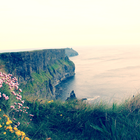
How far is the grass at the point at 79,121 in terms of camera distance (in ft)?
17.1

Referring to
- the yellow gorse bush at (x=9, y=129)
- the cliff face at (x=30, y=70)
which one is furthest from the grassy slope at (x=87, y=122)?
the cliff face at (x=30, y=70)

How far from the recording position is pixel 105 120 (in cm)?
587

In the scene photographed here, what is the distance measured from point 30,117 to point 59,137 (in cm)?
185

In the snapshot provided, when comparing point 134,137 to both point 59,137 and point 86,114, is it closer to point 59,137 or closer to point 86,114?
point 86,114

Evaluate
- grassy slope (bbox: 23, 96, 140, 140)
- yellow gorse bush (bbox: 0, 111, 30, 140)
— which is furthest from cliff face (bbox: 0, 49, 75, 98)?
yellow gorse bush (bbox: 0, 111, 30, 140)

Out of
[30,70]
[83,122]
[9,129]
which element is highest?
[9,129]

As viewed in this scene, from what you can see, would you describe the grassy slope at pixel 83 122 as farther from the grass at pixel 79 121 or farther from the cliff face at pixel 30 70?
the cliff face at pixel 30 70

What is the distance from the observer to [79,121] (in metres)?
5.91

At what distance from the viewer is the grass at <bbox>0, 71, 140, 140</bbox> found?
17.1 feet

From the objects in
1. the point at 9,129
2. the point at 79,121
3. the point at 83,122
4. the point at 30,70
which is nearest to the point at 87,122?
the point at 83,122

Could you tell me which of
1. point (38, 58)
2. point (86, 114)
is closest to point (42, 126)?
point (86, 114)

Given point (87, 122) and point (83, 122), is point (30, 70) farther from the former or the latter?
point (87, 122)

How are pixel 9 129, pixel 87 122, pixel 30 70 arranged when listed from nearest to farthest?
pixel 9 129
pixel 87 122
pixel 30 70

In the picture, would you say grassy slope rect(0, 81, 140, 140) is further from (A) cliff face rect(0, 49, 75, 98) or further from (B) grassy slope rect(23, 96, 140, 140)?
(A) cliff face rect(0, 49, 75, 98)
